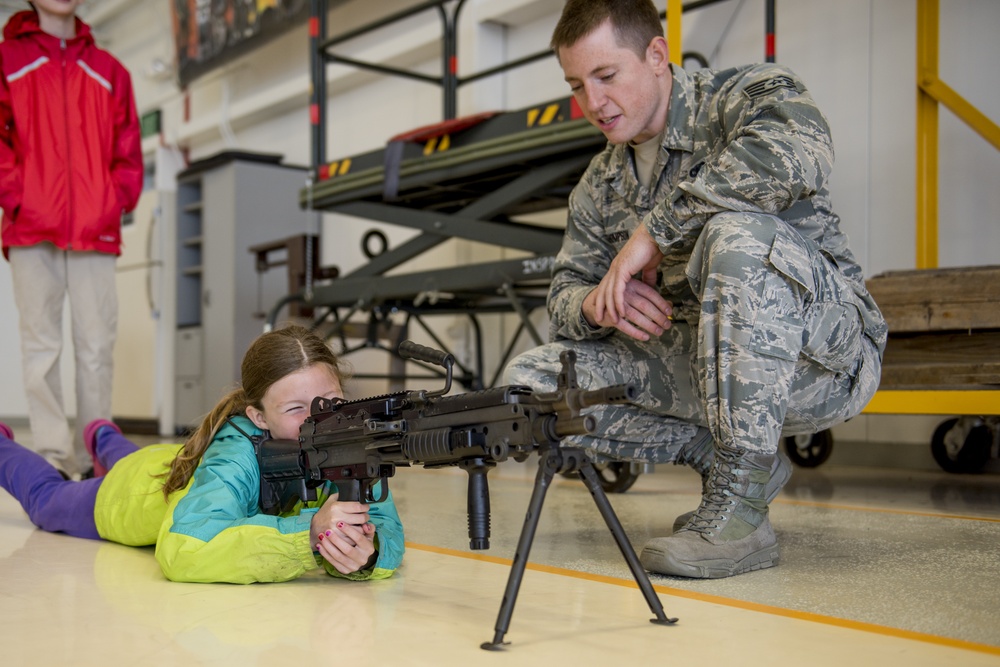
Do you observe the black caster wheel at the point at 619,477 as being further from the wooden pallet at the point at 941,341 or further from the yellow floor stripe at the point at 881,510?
the wooden pallet at the point at 941,341

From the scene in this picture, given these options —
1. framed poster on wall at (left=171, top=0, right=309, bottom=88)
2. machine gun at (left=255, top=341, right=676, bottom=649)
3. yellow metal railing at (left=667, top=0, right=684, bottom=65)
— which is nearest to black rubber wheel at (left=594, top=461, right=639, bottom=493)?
yellow metal railing at (left=667, top=0, right=684, bottom=65)

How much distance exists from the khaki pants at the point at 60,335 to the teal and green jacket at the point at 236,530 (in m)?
1.72

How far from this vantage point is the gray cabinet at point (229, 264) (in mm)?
6992

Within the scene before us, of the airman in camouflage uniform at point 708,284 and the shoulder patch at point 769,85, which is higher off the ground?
the shoulder patch at point 769,85

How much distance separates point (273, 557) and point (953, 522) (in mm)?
1755

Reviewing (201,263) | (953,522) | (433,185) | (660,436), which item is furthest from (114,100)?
(201,263)

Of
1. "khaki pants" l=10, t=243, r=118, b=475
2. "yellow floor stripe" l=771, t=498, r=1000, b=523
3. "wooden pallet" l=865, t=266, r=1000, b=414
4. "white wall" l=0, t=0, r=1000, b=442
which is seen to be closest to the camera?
"yellow floor stripe" l=771, t=498, r=1000, b=523

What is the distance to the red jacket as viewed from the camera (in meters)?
3.43

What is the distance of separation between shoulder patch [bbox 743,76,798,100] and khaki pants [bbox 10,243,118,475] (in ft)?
8.35

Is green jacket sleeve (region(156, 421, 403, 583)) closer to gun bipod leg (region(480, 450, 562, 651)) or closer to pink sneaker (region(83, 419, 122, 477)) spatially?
gun bipod leg (region(480, 450, 562, 651))

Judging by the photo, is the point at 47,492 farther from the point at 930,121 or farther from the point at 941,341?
the point at 930,121

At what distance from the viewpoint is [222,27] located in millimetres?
7598

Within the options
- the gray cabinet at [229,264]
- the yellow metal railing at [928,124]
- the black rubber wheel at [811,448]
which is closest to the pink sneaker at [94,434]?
the black rubber wheel at [811,448]

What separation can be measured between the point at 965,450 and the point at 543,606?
9.69 feet
